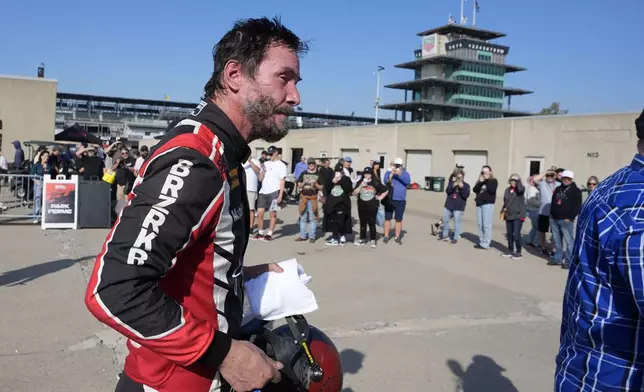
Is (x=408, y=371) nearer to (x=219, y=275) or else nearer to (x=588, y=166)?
(x=219, y=275)

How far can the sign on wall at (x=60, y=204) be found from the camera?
11695 millimetres

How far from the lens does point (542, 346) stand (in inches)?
226

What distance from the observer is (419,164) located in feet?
119

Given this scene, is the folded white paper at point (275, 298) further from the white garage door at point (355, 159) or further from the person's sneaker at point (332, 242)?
the white garage door at point (355, 159)

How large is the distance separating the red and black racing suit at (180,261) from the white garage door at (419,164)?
3457 cm

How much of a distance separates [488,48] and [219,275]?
8710cm

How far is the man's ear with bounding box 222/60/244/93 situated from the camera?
1822mm

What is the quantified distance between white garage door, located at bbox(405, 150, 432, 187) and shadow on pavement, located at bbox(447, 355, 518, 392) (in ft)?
102

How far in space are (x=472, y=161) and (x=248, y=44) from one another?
31882 mm

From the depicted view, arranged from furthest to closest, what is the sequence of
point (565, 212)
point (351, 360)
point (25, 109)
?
point (25, 109)
point (565, 212)
point (351, 360)

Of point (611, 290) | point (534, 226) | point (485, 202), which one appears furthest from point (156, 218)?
point (534, 226)

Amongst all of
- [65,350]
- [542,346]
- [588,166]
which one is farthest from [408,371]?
[588,166]

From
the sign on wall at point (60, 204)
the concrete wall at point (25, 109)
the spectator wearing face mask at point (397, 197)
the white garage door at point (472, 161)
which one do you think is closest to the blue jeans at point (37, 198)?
the sign on wall at point (60, 204)

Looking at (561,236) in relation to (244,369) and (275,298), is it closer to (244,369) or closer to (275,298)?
(275,298)
